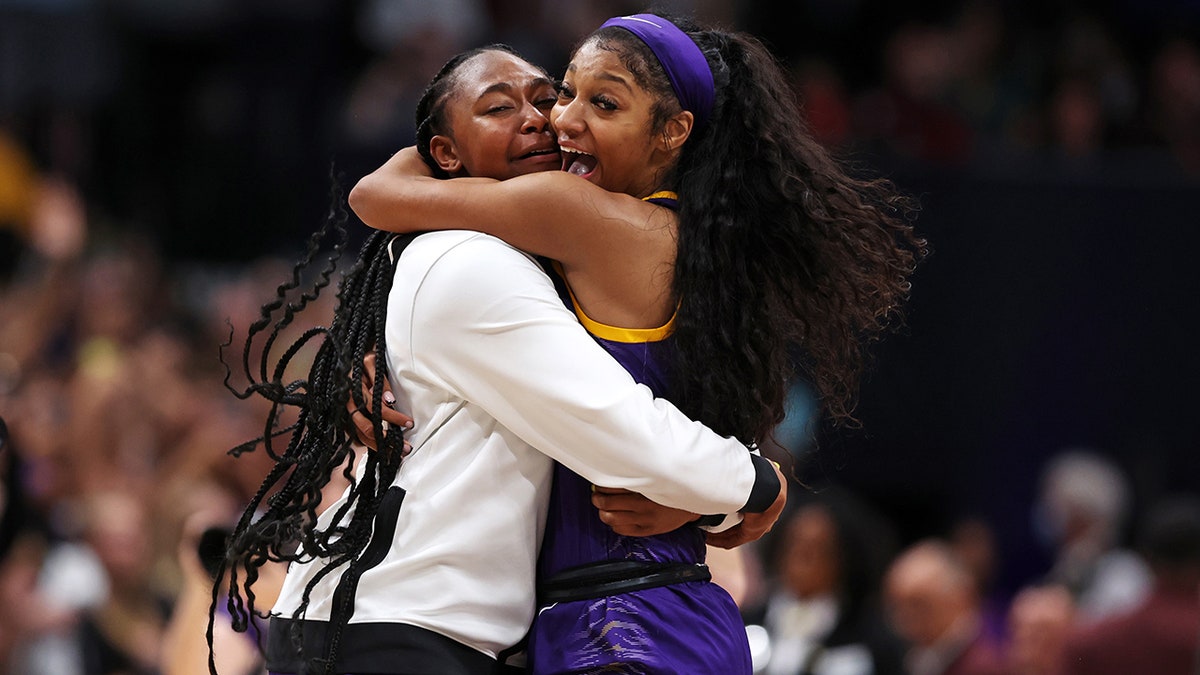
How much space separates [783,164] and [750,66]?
20 cm

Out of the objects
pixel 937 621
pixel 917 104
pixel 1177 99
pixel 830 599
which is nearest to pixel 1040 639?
pixel 937 621

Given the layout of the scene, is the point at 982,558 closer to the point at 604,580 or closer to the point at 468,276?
the point at 604,580

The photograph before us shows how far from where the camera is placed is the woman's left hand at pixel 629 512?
2.74 meters

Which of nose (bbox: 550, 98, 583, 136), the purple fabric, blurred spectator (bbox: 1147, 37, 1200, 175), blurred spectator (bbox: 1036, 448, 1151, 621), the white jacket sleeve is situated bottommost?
blurred spectator (bbox: 1036, 448, 1151, 621)

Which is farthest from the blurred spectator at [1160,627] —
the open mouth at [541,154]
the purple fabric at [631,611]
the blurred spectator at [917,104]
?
the open mouth at [541,154]

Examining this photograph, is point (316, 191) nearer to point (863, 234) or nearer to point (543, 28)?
point (543, 28)

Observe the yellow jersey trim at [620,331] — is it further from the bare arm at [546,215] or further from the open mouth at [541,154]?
the open mouth at [541,154]

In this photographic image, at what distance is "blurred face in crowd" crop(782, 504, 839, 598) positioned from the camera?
18.8 feet

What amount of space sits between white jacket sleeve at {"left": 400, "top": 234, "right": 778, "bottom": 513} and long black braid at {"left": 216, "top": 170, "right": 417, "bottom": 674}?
0.17m

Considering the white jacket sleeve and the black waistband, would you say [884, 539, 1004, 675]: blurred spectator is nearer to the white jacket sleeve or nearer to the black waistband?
the black waistband

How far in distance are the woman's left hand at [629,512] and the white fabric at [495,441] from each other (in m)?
0.05

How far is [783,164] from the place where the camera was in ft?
9.57

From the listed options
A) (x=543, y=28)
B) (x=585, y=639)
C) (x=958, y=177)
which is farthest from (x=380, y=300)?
(x=543, y=28)

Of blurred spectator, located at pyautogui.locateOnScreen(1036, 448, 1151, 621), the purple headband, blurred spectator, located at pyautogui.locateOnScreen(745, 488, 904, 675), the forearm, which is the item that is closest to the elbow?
the forearm
